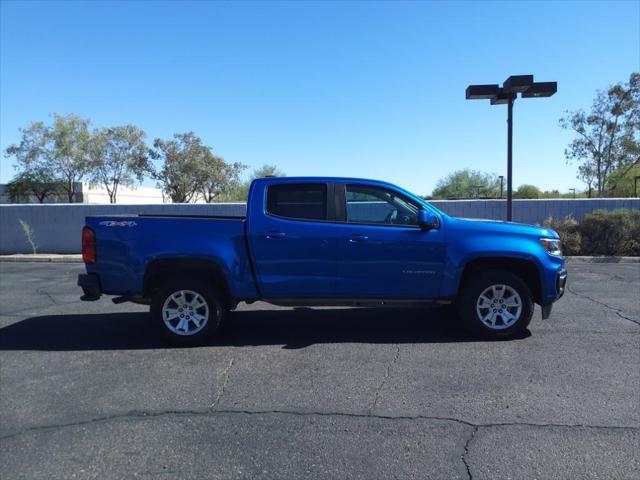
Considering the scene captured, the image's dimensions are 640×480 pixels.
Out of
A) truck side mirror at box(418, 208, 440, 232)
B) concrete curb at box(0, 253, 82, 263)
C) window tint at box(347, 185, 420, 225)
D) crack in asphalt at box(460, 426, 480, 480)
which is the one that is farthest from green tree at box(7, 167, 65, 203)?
crack in asphalt at box(460, 426, 480, 480)

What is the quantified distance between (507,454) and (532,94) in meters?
12.4

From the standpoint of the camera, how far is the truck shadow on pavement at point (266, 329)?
242 inches

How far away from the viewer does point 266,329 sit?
6754 millimetres

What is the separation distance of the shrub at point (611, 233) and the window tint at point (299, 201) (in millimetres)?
11474

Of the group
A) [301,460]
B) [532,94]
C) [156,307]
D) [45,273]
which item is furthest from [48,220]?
[301,460]

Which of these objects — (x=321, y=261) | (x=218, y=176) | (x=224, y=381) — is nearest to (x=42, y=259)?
(x=321, y=261)

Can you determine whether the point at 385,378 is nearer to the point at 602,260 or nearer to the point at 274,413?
the point at 274,413

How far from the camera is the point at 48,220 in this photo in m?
18.2

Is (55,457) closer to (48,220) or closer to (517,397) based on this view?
(517,397)

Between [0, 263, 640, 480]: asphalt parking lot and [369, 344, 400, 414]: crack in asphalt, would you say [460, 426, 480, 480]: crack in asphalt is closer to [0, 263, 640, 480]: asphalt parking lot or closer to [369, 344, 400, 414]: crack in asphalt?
[0, 263, 640, 480]: asphalt parking lot

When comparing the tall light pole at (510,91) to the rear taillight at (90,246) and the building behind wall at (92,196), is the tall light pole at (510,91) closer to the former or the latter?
the rear taillight at (90,246)

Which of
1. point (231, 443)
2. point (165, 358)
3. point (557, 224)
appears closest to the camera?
point (231, 443)

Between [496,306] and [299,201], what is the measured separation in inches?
107

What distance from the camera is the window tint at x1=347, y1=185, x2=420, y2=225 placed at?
6105 mm
